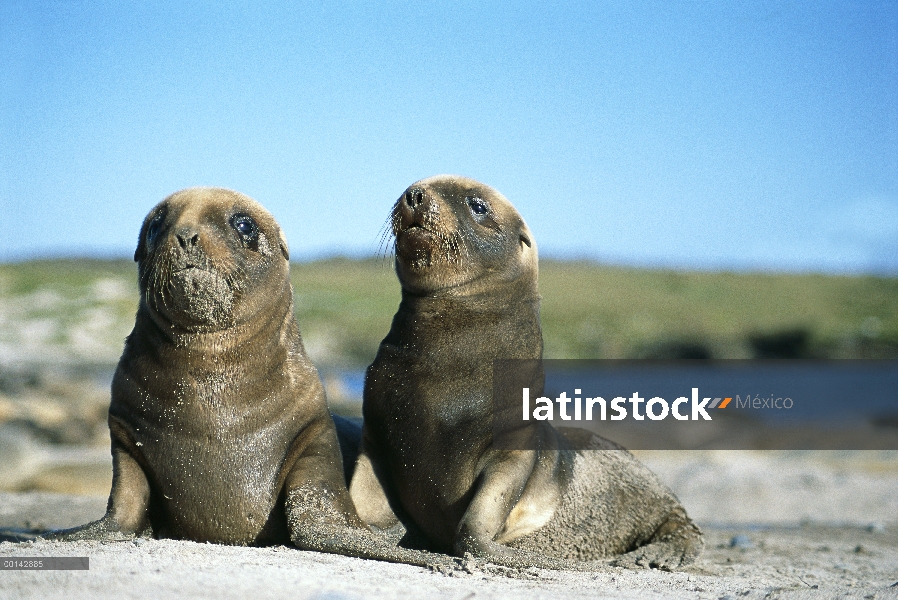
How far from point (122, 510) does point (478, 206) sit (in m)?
2.58

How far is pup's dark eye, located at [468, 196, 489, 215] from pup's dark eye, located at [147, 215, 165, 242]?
1.74m

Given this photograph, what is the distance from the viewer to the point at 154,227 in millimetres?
5719

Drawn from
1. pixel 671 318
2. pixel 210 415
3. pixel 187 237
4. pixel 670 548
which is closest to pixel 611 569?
pixel 670 548

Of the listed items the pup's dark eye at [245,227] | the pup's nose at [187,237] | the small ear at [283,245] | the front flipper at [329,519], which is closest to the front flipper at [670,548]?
the front flipper at [329,519]

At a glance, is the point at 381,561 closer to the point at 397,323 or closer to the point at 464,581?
the point at 464,581

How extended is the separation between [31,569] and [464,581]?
6.06ft

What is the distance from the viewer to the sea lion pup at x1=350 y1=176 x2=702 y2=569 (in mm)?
5766

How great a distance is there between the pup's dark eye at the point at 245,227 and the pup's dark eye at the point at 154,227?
0.39 meters

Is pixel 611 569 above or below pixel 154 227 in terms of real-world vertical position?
below

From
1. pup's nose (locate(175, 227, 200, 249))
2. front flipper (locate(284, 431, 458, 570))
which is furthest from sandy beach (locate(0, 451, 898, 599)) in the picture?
pup's nose (locate(175, 227, 200, 249))

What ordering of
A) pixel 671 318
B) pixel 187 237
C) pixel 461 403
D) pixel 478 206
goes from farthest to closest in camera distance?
1. pixel 671 318
2. pixel 478 206
3. pixel 461 403
4. pixel 187 237

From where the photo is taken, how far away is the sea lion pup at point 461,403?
5766 millimetres

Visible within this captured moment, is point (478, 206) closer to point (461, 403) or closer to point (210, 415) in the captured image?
point (461, 403)

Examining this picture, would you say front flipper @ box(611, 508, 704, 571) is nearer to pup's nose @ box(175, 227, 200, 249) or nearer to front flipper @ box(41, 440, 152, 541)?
front flipper @ box(41, 440, 152, 541)
